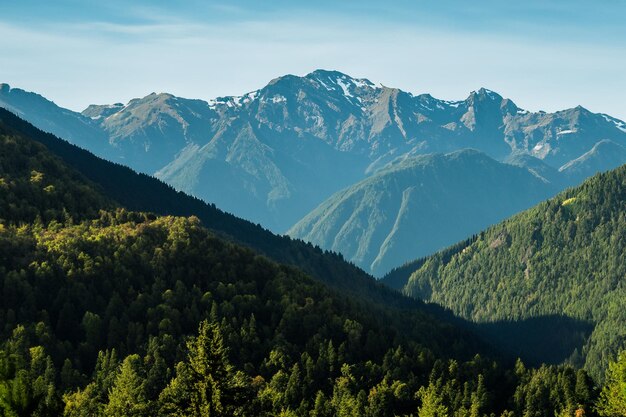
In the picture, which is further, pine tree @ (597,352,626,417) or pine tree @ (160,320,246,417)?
pine tree @ (597,352,626,417)

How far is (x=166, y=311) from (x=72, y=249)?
29.1 meters

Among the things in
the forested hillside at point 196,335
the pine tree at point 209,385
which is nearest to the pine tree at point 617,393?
the forested hillside at point 196,335

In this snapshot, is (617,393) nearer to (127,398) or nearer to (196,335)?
(127,398)

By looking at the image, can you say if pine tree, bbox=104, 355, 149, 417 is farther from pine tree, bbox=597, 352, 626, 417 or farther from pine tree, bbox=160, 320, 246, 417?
pine tree, bbox=597, 352, 626, 417

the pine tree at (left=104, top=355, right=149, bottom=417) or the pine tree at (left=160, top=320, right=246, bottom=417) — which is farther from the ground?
the pine tree at (left=160, top=320, right=246, bottom=417)

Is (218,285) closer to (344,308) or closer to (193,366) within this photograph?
(344,308)

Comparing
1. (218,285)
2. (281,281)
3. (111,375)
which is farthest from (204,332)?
(281,281)

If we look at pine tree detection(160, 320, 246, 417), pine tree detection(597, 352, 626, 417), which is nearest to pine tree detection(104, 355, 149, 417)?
pine tree detection(160, 320, 246, 417)

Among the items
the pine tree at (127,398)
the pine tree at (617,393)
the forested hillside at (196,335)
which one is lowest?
the pine tree at (127,398)

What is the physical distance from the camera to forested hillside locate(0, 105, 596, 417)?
422 ft

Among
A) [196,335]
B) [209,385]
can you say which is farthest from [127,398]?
[209,385]

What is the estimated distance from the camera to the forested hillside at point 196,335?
128500 mm

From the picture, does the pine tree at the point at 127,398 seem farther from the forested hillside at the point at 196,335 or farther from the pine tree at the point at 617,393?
the pine tree at the point at 617,393

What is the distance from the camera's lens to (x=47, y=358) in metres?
125
